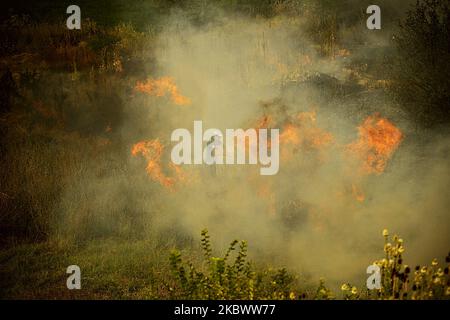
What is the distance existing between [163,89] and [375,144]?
4.43 meters

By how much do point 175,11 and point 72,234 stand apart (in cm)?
725

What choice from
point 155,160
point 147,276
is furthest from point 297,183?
point 147,276

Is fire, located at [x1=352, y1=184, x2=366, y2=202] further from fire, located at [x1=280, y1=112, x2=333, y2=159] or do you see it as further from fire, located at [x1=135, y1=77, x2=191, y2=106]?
fire, located at [x1=135, y1=77, x2=191, y2=106]

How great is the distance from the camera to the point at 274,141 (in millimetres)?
7207

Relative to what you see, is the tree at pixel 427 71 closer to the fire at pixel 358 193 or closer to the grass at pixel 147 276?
the fire at pixel 358 193

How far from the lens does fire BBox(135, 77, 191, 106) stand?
28.4 feet

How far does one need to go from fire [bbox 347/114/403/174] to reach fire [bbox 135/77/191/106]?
3.44 m

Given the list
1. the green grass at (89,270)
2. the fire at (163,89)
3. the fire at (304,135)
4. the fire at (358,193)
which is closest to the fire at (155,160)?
the fire at (163,89)

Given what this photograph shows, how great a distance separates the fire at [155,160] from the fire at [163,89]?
111cm

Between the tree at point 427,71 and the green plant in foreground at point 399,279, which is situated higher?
the tree at point 427,71

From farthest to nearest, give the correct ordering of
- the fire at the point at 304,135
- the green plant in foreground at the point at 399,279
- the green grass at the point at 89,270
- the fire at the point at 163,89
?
the fire at the point at 163,89
the fire at the point at 304,135
the green grass at the point at 89,270
the green plant in foreground at the point at 399,279

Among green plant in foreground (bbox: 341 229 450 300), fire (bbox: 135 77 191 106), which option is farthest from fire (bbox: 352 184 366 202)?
fire (bbox: 135 77 191 106)

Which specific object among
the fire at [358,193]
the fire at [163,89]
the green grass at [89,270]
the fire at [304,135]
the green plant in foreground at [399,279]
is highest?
the fire at [163,89]

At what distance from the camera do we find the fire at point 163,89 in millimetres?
8645
